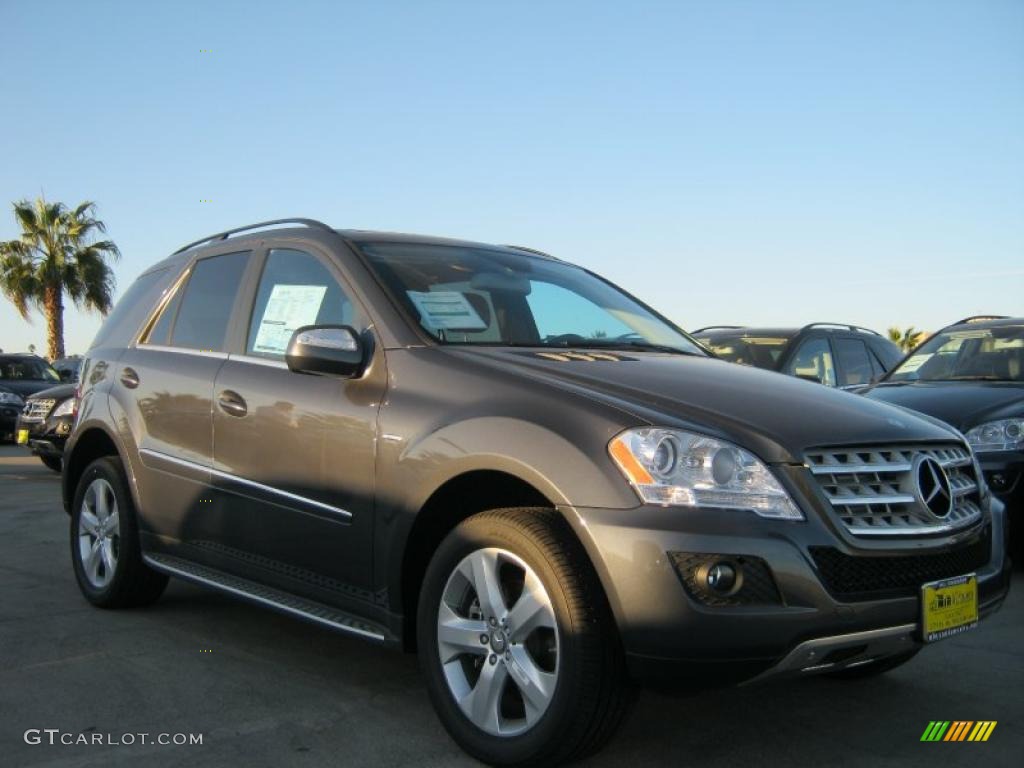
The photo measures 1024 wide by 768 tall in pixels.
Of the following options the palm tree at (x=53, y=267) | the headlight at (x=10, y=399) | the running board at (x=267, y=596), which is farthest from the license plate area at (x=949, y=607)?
the palm tree at (x=53, y=267)

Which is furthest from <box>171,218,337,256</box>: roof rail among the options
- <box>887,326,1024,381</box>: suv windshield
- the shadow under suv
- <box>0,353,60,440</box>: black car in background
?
<box>0,353,60,440</box>: black car in background

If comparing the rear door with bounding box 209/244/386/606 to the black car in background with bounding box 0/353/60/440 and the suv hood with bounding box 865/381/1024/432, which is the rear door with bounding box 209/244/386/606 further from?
the black car in background with bounding box 0/353/60/440

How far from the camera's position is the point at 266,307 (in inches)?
170

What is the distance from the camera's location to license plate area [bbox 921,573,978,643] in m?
2.90

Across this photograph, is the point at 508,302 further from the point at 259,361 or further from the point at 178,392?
the point at 178,392

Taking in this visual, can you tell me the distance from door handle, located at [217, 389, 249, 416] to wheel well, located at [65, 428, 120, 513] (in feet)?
3.84

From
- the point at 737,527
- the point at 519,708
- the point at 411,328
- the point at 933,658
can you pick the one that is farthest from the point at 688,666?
the point at 933,658

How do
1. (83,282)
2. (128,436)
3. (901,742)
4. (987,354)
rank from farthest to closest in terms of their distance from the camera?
(83,282) < (987,354) < (128,436) < (901,742)

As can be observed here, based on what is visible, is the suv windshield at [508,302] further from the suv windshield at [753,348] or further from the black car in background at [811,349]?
the suv windshield at [753,348]

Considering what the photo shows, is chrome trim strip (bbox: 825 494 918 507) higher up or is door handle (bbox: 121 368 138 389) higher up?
door handle (bbox: 121 368 138 389)

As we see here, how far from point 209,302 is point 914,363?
16.4 ft

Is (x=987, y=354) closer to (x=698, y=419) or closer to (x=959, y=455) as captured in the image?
(x=959, y=455)

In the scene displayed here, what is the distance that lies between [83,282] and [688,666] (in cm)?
3307

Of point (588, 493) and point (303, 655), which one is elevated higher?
point (588, 493)
